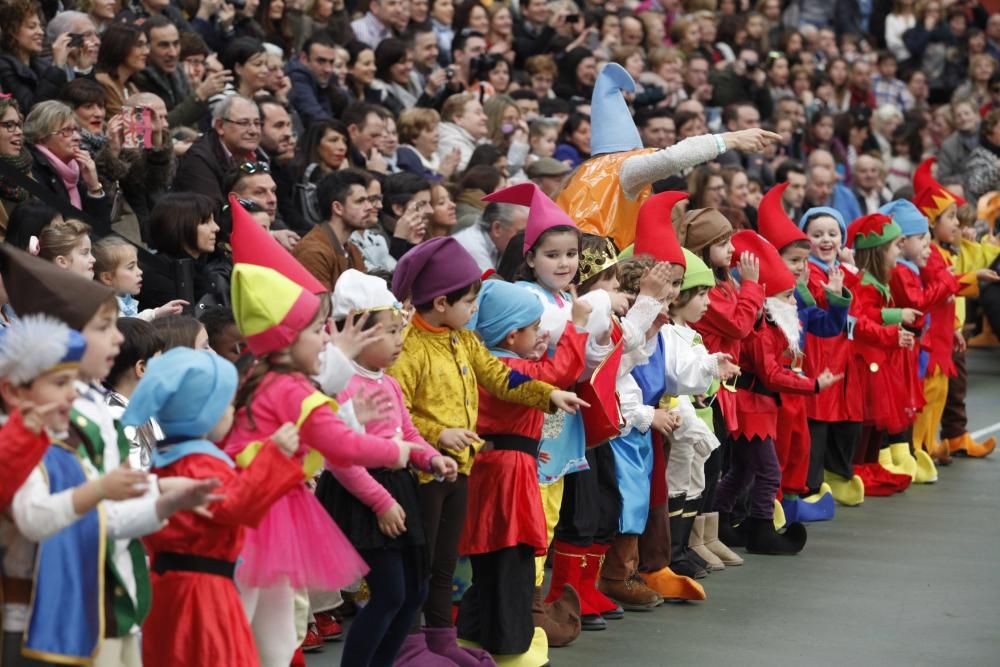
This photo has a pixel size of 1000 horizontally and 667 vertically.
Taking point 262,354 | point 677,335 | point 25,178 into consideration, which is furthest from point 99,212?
point 262,354

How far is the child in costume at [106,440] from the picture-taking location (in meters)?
4.04

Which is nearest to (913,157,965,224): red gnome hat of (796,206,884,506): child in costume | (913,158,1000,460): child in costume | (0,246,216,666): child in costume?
(913,158,1000,460): child in costume

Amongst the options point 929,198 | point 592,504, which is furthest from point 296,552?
point 929,198

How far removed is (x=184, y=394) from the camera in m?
4.30

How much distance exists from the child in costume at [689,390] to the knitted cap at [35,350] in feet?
11.6

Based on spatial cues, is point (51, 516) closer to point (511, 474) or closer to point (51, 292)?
point (51, 292)

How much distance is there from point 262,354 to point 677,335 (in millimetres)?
2884

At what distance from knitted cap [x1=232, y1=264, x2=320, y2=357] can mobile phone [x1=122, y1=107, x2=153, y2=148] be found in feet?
12.9

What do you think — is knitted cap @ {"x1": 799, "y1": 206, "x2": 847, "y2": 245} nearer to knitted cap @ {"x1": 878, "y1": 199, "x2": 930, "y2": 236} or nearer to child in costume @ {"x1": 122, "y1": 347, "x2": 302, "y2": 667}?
knitted cap @ {"x1": 878, "y1": 199, "x2": 930, "y2": 236}

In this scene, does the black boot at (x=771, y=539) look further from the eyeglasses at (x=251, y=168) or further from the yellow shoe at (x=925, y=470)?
the eyeglasses at (x=251, y=168)

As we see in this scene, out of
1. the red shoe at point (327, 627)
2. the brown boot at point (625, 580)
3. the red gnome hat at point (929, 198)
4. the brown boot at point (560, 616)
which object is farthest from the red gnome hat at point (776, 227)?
the red shoe at point (327, 627)

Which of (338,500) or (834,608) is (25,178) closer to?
(338,500)

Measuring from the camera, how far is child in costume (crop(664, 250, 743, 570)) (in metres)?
7.07

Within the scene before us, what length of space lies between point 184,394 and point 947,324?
7311 millimetres
